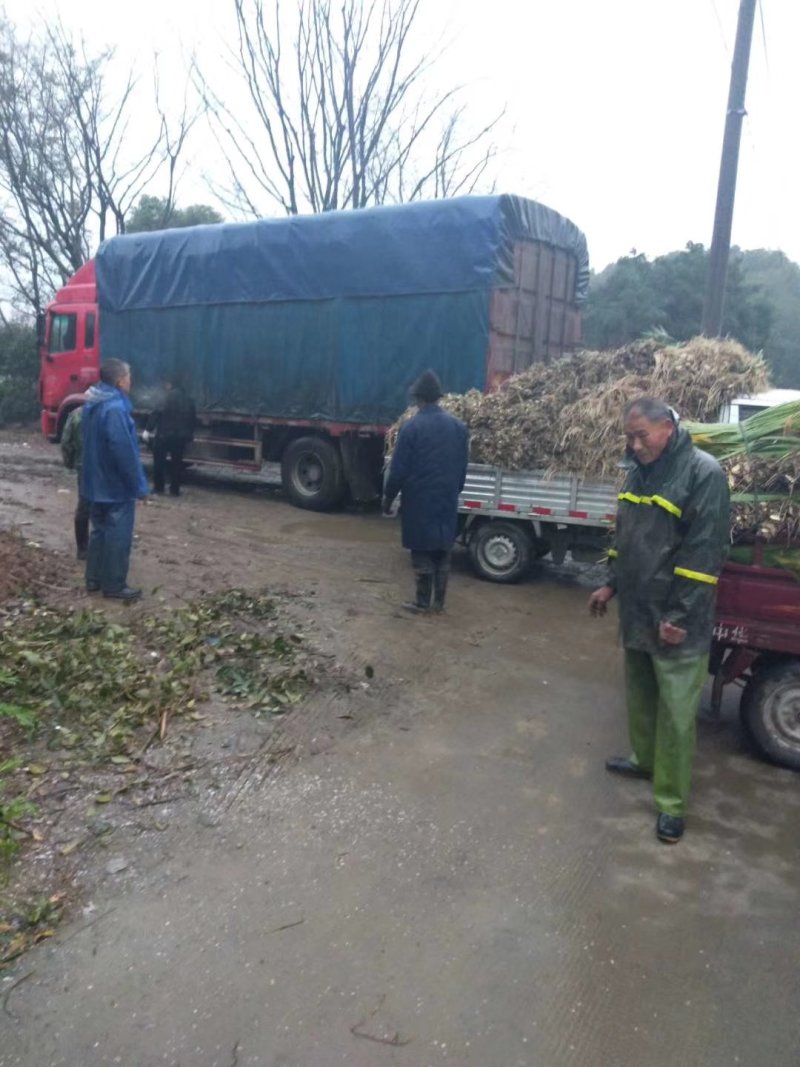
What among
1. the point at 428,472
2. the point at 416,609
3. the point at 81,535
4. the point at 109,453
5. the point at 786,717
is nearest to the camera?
the point at 786,717

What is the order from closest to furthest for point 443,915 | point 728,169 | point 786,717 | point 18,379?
point 443,915, point 786,717, point 728,169, point 18,379

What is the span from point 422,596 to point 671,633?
→ 140 inches

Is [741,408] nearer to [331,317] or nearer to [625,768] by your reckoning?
[625,768]

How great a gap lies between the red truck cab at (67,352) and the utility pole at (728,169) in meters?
9.70

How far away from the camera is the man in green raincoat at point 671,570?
12.8ft

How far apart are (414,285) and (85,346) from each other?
7.09m

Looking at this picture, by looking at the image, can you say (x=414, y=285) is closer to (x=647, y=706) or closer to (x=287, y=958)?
(x=647, y=706)

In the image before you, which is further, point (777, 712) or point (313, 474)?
point (313, 474)

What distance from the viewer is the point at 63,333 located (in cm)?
1560

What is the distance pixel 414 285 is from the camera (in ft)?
35.4

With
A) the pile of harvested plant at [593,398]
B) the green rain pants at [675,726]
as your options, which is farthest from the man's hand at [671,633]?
the pile of harvested plant at [593,398]

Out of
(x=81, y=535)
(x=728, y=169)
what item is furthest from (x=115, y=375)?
(x=728, y=169)

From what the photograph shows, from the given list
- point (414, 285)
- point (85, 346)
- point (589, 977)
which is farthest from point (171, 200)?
point (589, 977)

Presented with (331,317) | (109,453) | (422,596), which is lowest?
(422,596)
